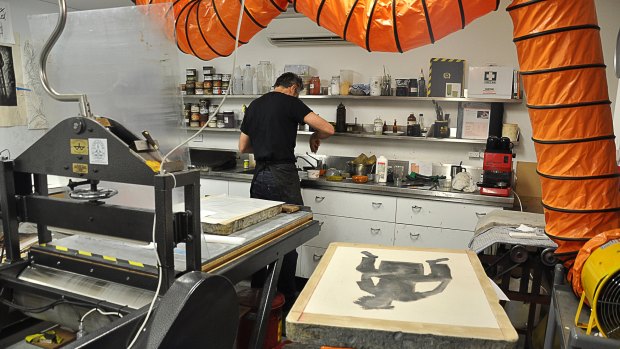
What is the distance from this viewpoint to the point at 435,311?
3.17ft

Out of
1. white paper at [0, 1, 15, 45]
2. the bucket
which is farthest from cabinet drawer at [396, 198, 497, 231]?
white paper at [0, 1, 15, 45]

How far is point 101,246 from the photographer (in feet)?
4.42

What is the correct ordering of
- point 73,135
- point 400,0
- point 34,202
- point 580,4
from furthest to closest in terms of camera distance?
point 400,0 → point 580,4 → point 34,202 → point 73,135

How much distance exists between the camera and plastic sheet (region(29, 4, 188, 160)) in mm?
1163

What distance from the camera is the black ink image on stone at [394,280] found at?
3.37ft

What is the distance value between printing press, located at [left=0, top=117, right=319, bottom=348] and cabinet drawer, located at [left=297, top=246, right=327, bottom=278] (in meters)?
2.20

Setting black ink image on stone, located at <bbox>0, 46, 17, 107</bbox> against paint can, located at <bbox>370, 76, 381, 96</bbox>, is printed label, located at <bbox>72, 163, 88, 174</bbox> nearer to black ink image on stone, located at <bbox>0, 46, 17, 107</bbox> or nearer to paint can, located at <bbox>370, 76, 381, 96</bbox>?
paint can, located at <bbox>370, 76, 381, 96</bbox>

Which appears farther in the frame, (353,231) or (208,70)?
(208,70)

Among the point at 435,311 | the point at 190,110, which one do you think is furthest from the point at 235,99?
the point at 435,311

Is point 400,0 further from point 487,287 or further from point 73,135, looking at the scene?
point 73,135

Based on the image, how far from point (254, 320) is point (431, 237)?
1.76 metres

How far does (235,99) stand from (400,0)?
3.21 m

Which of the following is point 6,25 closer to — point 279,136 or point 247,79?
point 247,79

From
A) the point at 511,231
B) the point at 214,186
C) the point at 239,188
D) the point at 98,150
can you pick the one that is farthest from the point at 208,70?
the point at 98,150
